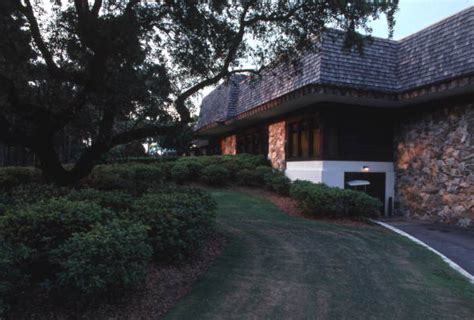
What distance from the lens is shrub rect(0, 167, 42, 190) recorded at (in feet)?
33.6

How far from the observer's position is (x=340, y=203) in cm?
1002

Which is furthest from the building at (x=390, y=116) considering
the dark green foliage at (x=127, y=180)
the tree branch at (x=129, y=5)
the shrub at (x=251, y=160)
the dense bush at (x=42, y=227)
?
the dense bush at (x=42, y=227)

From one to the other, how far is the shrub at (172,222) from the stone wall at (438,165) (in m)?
8.32

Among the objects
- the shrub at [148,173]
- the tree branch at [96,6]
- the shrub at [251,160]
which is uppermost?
the tree branch at [96,6]

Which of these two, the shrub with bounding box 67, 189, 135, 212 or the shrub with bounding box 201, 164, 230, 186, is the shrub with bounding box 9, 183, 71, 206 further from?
the shrub with bounding box 201, 164, 230, 186

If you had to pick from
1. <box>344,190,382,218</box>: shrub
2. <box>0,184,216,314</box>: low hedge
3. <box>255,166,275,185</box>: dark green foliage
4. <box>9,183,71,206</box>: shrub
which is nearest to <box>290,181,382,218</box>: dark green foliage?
<box>344,190,382,218</box>: shrub

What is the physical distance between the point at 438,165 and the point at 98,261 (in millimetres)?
10955

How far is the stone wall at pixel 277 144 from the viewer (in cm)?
1565

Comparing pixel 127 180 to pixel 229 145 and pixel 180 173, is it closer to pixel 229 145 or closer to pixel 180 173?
pixel 180 173

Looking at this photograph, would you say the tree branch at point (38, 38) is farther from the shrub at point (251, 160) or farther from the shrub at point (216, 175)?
the shrub at point (251, 160)

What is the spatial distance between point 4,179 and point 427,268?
1066 cm

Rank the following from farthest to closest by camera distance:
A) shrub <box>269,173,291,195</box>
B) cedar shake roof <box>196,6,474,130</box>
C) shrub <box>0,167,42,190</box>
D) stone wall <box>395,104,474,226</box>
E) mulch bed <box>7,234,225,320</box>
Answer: shrub <box>269,173,291,195</box>, stone wall <box>395,104,474,226</box>, cedar shake roof <box>196,6,474,130</box>, shrub <box>0,167,42,190</box>, mulch bed <box>7,234,225,320</box>

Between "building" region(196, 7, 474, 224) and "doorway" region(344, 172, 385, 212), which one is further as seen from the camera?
"doorway" region(344, 172, 385, 212)

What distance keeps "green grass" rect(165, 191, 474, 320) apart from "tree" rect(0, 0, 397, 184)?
328 cm
